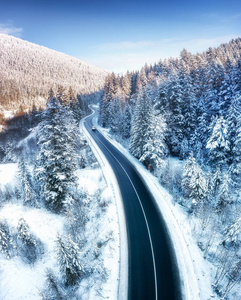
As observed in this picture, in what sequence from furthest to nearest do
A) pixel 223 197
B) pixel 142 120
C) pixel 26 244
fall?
pixel 142 120 → pixel 223 197 → pixel 26 244

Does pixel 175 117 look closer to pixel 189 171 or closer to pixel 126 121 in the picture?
pixel 189 171

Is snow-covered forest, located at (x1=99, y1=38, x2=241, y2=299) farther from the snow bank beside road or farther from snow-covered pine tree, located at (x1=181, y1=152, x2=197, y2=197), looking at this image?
the snow bank beside road

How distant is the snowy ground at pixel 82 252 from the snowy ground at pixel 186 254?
211 inches

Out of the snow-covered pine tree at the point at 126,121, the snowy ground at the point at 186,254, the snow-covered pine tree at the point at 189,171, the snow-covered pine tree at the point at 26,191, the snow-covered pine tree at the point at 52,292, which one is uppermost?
the snow-covered pine tree at the point at 126,121

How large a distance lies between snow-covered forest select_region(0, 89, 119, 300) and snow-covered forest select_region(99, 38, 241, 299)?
29.0 ft

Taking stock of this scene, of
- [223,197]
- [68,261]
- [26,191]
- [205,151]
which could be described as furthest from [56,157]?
[205,151]

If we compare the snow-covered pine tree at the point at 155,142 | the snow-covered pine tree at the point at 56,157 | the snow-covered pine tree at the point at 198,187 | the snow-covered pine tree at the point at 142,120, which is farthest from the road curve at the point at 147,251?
the snow-covered pine tree at the point at 142,120

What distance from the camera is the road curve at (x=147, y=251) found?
11.4 meters

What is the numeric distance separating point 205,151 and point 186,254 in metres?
19.4

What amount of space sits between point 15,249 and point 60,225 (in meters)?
4.57

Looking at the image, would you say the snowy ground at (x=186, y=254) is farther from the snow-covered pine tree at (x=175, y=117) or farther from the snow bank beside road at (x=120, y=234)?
the snow-covered pine tree at (x=175, y=117)

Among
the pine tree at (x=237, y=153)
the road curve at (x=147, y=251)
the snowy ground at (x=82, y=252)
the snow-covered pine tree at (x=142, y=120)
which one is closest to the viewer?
the road curve at (x=147, y=251)

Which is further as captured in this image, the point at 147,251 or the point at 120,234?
the point at 120,234

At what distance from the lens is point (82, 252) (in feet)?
45.8
